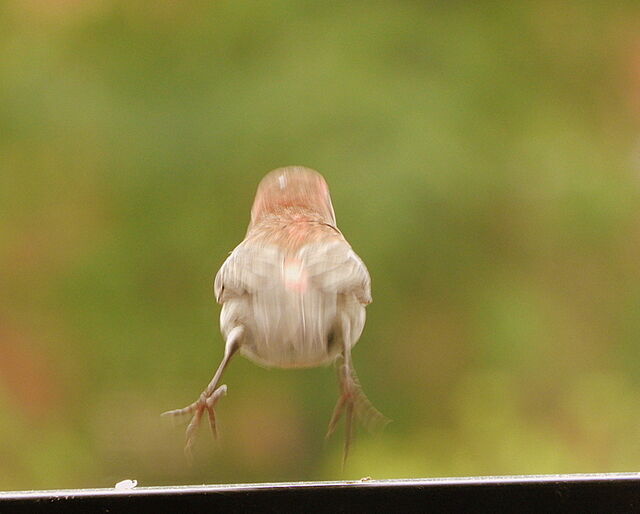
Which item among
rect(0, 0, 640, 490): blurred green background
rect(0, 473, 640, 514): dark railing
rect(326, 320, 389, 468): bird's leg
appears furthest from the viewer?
rect(0, 0, 640, 490): blurred green background

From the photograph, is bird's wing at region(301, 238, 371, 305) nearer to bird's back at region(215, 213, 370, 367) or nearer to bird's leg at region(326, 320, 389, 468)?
bird's back at region(215, 213, 370, 367)

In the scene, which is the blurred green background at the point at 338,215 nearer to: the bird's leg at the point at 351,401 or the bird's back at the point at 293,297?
the bird's back at the point at 293,297

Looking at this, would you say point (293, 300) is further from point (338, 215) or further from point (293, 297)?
point (338, 215)

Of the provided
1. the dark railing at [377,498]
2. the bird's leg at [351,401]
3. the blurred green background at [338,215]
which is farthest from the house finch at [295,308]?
the blurred green background at [338,215]

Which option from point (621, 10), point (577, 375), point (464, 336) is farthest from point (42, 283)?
point (621, 10)

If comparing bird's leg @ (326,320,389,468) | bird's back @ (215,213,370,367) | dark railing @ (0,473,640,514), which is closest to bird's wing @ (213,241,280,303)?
bird's back @ (215,213,370,367)
